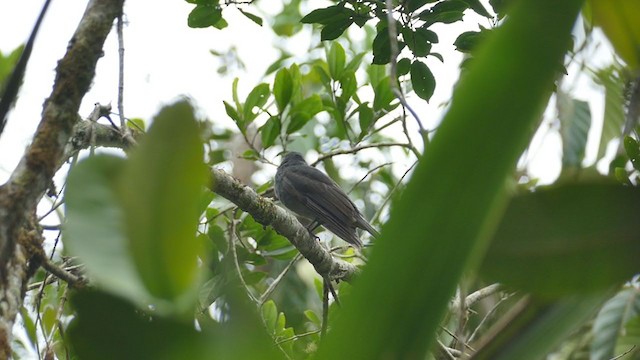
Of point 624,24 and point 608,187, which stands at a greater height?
point 624,24

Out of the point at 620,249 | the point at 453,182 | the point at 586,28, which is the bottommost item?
the point at 620,249

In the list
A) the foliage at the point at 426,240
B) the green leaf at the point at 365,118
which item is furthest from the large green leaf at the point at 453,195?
the green leaf at the point at 365,118

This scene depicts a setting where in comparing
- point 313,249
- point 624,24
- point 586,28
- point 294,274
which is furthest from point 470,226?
point 294,274

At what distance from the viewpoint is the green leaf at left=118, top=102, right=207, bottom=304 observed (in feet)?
1.82

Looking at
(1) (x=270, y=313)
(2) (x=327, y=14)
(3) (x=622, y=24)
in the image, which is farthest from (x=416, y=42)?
(3) (x=622, y=24)

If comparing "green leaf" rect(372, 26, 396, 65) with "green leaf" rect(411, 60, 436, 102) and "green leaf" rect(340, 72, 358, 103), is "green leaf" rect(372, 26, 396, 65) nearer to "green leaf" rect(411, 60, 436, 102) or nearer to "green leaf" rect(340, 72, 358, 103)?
"green leaf" rect(411, 60, 436, 102)

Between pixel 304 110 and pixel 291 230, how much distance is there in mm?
1051

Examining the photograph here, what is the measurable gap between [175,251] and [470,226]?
0.24 m

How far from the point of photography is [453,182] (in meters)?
0.51

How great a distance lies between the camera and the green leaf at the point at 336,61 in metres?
5.29

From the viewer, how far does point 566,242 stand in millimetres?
656

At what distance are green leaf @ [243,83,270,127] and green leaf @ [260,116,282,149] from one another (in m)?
0.16

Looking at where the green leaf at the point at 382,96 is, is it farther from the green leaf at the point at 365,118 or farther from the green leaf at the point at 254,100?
the green leaf at the point at 254,100

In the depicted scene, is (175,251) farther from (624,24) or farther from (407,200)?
(624,24)
